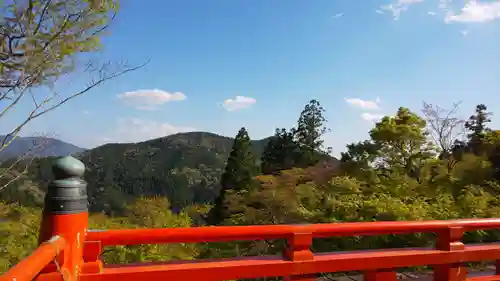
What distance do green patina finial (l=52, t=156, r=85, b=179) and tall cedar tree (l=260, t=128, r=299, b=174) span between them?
2655 cm

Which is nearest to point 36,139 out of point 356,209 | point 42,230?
point 42,230

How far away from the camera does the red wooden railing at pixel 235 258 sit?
1.60 metres

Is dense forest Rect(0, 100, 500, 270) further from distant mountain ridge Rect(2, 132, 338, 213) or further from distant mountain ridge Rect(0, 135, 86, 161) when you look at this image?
distant mountain ridge Rect(2, 132, 338, 213)

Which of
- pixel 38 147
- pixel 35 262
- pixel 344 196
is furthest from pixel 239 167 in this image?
pixel 35 262

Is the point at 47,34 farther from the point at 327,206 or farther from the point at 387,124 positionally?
the point at 387,124

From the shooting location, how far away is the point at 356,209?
6.71m

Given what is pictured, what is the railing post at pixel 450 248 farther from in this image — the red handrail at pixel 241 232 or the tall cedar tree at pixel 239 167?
the tall cedar tree at pixel 239 167

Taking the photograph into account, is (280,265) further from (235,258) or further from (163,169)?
(163,169)

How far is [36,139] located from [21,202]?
18.0 ft

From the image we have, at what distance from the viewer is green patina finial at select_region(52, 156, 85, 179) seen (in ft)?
5.30

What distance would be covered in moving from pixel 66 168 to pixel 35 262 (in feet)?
1.60

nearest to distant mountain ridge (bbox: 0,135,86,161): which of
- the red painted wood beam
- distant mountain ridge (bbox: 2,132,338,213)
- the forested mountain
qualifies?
the red painted wood beam

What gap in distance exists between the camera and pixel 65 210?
161cm

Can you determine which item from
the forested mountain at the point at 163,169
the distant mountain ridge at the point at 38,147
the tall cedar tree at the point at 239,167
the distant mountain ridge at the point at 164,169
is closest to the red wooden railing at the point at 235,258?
the distant mountain ridge at the point at 38,147
